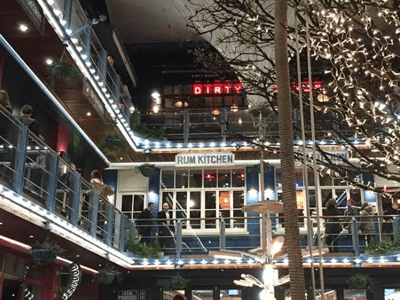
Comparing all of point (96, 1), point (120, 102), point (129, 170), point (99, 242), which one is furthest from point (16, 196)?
point (96, 1)

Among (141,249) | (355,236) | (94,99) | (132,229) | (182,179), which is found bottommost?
(141,249)

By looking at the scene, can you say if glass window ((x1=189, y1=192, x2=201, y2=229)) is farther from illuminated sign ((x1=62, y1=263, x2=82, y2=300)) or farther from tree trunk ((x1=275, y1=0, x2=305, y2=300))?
tree trunk ((x1=275, y1=0, x2=305, y2=300))

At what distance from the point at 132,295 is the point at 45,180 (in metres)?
7.69

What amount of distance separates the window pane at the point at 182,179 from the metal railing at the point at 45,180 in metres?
5.81

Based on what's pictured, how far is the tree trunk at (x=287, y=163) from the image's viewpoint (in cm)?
228

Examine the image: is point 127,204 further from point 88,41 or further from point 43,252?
point 43,252

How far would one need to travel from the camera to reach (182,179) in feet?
57.3

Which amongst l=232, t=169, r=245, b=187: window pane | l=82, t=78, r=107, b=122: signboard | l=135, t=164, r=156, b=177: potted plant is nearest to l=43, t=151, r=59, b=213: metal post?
l=82, t=78, r=107, b=122: signboard

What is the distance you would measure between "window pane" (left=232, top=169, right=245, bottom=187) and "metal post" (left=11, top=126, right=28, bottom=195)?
1061cm

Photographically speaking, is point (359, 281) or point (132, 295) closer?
point (359, 281)

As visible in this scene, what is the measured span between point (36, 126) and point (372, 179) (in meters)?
10.0

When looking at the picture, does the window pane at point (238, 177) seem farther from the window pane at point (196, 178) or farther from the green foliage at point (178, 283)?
the green foliage at point (178, 283)

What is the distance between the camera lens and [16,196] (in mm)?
7035

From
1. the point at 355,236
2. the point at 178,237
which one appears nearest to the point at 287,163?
the point at 178,237
